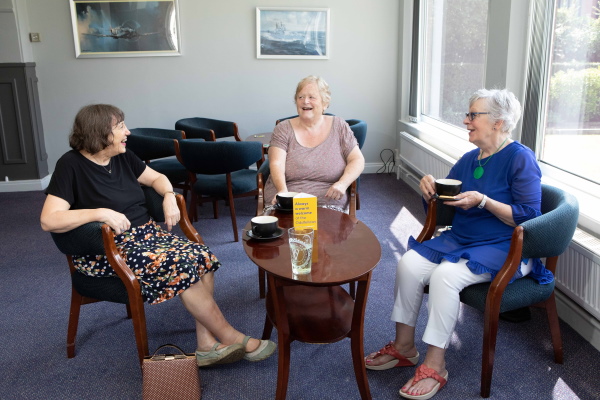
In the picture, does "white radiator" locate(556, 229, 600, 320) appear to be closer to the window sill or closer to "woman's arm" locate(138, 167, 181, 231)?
the window sill

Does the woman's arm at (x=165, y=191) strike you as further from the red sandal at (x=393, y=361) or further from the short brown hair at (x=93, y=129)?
the red sandal at (x=393, y=361)

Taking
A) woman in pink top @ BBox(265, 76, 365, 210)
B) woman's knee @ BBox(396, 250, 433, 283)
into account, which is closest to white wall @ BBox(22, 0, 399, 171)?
woman in pink top @ BBox(265, 76, 365, 210)

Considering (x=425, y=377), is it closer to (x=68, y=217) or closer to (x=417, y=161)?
(x=68, y=217)

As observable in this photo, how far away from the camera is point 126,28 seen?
5316 mm

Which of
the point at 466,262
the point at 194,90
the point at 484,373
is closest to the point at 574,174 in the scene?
the point at 466,262

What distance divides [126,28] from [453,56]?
10.4 ft

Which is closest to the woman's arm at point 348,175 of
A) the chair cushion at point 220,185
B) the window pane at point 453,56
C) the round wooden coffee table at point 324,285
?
the round wooden coffee table at point 324,285

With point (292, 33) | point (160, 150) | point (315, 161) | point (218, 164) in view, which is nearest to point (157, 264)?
point (315, 161)

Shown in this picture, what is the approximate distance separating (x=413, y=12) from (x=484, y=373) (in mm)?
4109

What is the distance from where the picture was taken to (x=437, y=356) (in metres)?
2.07

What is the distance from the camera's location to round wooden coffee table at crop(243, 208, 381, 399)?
6.03 feet

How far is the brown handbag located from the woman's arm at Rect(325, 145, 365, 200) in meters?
1.16

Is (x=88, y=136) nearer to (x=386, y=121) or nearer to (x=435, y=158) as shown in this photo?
(x=435, y=158)

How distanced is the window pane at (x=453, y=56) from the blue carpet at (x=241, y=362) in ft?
5.68
